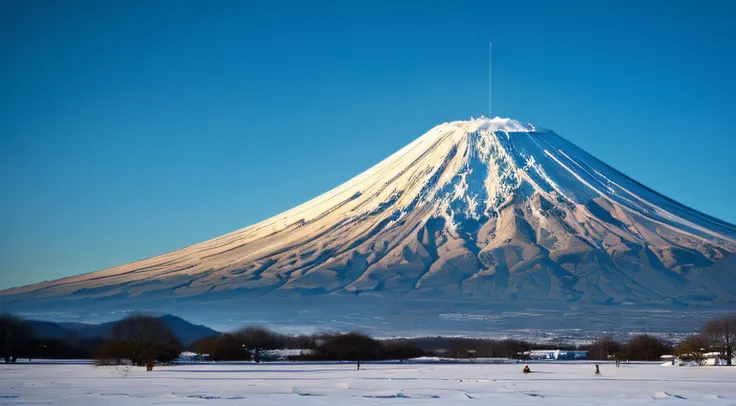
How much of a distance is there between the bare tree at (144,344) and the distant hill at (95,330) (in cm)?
2080

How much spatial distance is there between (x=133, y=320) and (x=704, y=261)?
5812 cm

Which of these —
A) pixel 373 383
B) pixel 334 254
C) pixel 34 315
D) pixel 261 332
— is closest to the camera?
pixel 373 383

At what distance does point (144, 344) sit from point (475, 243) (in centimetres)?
5327

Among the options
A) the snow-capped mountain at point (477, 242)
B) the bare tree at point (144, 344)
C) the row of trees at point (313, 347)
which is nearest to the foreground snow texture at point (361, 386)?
the bare tree at point (144, 344)

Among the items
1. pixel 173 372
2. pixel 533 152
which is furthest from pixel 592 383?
pixel 533 152

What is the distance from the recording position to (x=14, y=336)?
266 ft

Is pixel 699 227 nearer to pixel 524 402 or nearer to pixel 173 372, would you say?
pixel 173 372

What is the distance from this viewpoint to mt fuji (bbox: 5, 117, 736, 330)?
4387 inches

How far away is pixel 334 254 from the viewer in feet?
379

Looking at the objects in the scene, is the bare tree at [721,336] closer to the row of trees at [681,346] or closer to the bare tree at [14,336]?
the row of trees at [681,346]

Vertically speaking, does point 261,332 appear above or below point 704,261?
below

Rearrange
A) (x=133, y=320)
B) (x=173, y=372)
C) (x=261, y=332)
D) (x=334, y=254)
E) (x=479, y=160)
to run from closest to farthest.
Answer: (x=173, y=372) < (x=133, y=320) < (x=261, y=332) < (x=334, y=254) < (x=479, y=160)

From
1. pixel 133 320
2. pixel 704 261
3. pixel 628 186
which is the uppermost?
pixel 628 186

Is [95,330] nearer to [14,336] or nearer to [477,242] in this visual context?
[14,336]
